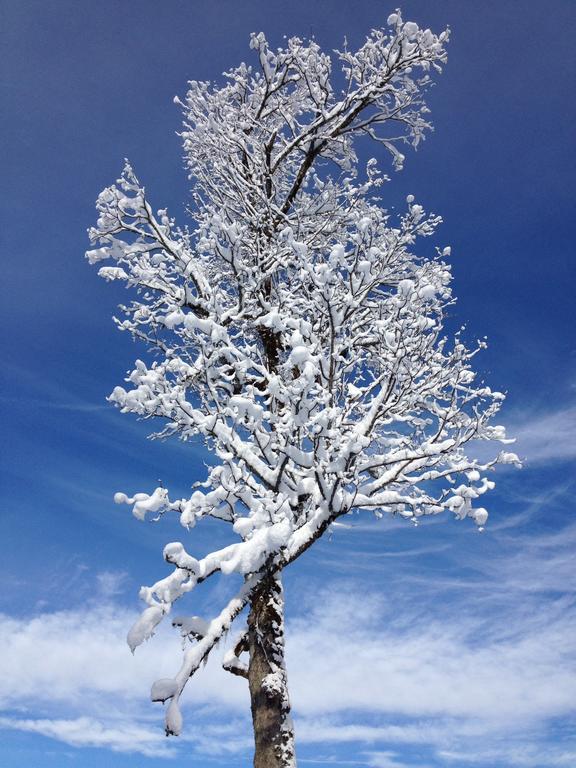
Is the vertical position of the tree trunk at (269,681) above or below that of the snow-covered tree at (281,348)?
below

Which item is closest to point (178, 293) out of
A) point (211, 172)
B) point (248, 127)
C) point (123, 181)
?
point (123, 181)

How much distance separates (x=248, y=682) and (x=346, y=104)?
9854 millimetres

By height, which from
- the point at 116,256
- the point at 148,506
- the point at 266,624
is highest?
the point at 116,256

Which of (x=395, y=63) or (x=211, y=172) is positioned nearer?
(x=395, y=63)

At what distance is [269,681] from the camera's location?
711 centimetres

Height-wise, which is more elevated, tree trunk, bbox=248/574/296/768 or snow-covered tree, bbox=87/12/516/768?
snow-covered tree, bbox=87/12/516/768

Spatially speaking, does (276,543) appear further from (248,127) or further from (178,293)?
(248,127)

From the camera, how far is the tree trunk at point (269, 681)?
6.70 metres

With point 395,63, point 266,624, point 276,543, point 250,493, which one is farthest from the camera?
point 395,63

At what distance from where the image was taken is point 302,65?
37.2 ft

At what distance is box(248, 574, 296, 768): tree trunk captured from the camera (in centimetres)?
670

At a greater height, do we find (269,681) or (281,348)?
(281,348)

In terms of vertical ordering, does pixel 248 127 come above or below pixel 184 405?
above

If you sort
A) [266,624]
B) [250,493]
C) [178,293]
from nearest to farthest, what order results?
[250,493]
[266,624]
[178,293]
